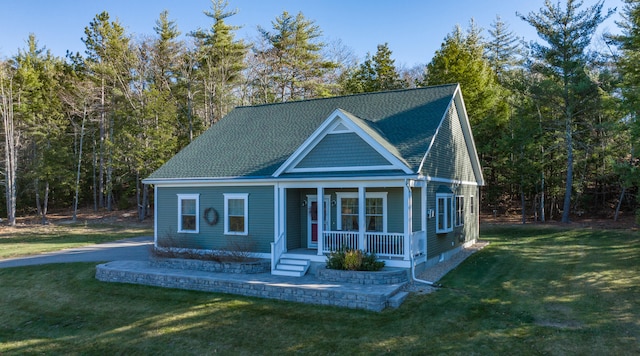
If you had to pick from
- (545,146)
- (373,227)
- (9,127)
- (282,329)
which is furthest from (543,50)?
(9,127)

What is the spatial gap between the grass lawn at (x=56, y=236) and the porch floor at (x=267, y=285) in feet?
30.0

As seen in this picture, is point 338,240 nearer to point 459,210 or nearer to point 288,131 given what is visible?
point 288,131

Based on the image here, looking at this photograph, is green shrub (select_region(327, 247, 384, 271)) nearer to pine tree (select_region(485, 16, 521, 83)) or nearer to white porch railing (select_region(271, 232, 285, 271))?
white porch railing (select_region(271, 232, 285, 271))

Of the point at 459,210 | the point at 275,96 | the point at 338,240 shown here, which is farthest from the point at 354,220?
the point at 275,96

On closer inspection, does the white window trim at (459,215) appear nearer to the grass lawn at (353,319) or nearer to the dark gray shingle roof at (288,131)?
the grass lawn at (353,319)

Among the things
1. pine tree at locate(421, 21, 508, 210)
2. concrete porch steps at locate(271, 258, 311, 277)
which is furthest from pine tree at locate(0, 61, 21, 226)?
pine tree at locate(421, 21, 508, 210)

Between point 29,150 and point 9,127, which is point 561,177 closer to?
point 9,127

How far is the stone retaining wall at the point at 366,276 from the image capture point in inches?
461

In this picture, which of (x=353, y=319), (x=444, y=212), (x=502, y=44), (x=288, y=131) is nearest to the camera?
(x=353, y=319)

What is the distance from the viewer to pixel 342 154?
13680 mm

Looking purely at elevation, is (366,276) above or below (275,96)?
below

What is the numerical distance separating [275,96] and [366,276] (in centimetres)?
2738

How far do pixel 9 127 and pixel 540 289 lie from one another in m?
37.1

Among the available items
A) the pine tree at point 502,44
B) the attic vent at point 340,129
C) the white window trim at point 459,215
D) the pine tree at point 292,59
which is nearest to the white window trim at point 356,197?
the attic vent at point 340,129
